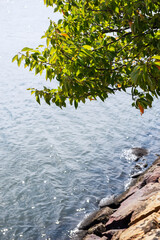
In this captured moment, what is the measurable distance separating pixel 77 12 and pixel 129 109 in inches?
969

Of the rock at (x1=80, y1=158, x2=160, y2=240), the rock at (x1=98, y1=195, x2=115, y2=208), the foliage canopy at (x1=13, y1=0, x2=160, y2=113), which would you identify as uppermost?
the foliage canopy at (x1=13, y1=0, x2=160, y2=113)

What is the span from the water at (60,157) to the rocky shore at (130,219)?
0.95 meters

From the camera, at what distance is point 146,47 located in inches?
290

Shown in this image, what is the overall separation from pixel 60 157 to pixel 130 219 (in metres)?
11.0

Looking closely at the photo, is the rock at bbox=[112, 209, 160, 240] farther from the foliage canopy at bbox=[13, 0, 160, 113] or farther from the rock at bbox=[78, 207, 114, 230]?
the rock at bbox=[78, 207, 114, 230]

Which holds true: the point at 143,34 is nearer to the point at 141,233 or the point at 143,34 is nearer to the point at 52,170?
the point at 141,233

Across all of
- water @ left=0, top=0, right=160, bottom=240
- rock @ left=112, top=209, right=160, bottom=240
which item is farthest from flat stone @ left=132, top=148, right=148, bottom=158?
rock @ left=112, top=209, right=160, bottom=240

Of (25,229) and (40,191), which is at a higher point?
(40,191)

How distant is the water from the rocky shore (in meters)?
0.95

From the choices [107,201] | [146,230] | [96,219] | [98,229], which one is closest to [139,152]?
[107,201]

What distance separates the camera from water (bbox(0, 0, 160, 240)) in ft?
47.5

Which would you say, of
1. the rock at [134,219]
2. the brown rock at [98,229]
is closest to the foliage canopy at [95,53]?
the rock at [134,219]

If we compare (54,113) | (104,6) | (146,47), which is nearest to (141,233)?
(146,47)

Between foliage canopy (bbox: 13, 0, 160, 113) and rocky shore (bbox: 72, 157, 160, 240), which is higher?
foliage canopy (bbox: 13, 0, 160, 113)
